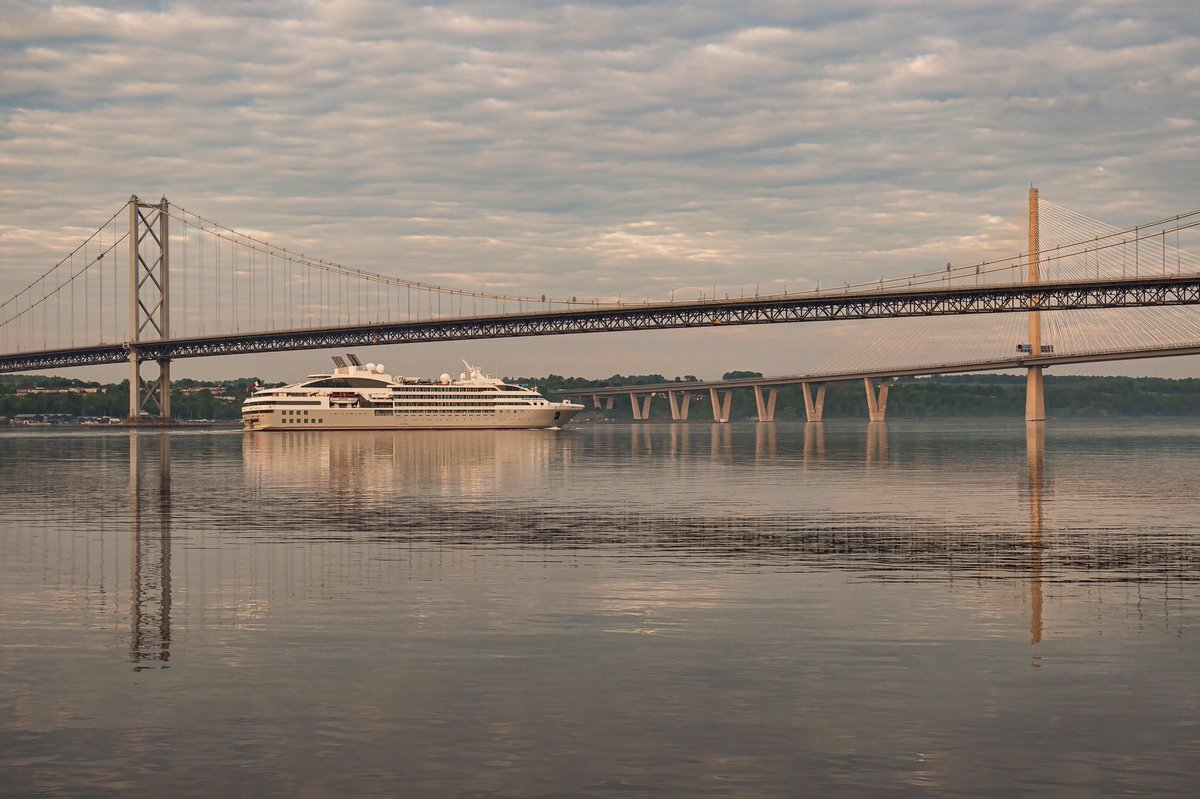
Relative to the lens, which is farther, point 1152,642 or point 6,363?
point 6,363

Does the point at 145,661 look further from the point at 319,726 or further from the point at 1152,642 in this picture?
the point at 1152,642

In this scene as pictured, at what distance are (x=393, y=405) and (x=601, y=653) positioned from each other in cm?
12264

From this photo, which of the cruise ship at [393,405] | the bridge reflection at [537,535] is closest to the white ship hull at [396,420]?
the cruise ship at [393,405]

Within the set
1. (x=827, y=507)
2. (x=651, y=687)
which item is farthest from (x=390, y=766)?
(x=827, y=507)

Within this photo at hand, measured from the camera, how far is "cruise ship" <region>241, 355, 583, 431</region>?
132m

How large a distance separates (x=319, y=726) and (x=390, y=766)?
1296mm

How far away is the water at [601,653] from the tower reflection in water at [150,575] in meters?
0.11

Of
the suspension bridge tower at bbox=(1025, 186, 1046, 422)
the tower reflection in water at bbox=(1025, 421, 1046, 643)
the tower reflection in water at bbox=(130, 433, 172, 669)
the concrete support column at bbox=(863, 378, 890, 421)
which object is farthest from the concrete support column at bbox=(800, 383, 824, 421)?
the tower reflection in water at bbox=(130, 433, 172, 669)

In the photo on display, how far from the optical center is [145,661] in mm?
13297

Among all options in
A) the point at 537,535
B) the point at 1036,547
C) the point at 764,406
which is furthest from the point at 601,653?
the point at 764,406

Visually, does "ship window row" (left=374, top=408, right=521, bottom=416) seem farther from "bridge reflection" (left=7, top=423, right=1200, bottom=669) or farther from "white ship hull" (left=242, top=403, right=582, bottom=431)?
"bridge reflection" (left=7, top=423, right=1200, bottom=669)

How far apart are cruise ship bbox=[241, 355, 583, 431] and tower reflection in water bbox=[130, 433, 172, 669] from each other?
90.7 m

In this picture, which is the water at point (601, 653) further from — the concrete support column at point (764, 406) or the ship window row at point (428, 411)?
the concrete support column at point (764, 406)

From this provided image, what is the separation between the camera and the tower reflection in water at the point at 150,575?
46.1 feet
